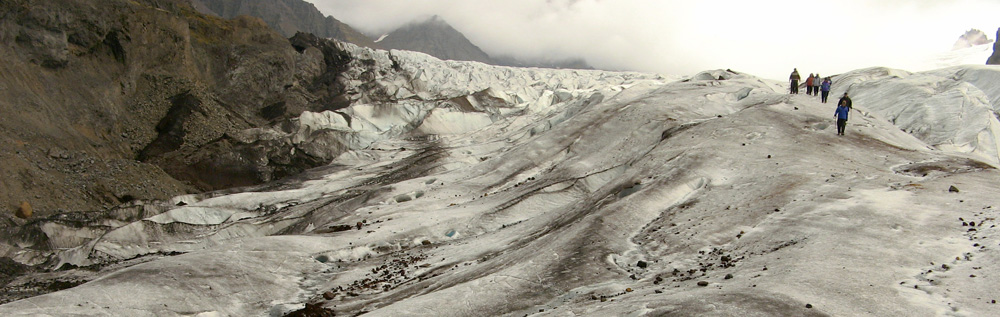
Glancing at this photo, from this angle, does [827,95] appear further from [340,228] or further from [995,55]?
[995,55]

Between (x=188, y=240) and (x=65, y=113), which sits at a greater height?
(x=65, y=113)

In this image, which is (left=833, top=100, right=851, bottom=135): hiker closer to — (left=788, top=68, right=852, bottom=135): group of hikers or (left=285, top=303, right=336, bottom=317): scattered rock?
(left=788, top=68, right=852, bottom=135): group of hikers

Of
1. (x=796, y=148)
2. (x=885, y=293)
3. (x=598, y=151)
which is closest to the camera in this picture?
(x=885, y=293)

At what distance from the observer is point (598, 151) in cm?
3566

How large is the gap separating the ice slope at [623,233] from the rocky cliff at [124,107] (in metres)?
5.84

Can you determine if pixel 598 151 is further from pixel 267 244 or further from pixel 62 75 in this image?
pixel 62 75

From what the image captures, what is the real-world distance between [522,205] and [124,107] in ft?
145

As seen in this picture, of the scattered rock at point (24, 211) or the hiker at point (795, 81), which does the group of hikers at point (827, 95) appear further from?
the scattered rock at point (24, 211)

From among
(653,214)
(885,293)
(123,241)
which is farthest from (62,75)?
(885,293)

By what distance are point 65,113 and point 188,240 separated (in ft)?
75.6

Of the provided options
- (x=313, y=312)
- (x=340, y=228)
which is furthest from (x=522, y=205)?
(x=313, y=312)

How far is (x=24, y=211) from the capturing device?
111ft

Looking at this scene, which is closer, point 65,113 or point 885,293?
point 885,293

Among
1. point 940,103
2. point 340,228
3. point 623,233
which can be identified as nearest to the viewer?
point 623,233
